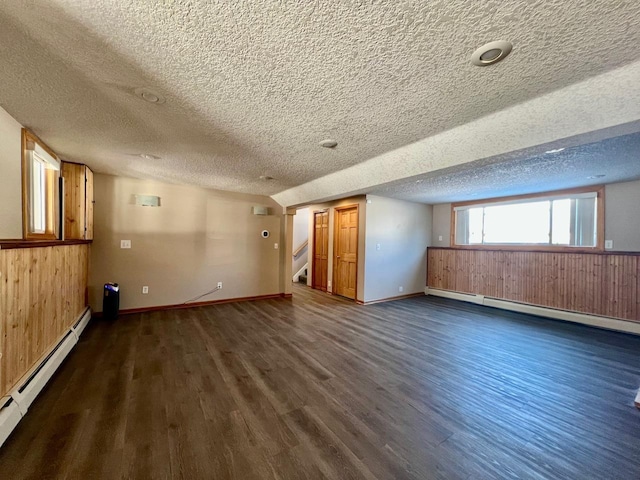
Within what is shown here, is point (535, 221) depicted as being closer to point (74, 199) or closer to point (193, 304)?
point (193, 304)

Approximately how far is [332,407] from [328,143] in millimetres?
2368

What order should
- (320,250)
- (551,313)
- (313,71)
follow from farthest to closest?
(320,250) → (551,313) → (313,71)

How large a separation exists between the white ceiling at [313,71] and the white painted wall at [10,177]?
139 millimetres

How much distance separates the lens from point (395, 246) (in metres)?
5.61

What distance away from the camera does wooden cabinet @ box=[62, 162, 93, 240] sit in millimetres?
3273

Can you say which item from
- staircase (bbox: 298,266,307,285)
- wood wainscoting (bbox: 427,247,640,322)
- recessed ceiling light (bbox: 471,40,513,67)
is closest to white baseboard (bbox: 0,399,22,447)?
recessed ceiling light (bbox: 471,40,513,67)

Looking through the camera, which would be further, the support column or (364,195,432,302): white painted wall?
the support column

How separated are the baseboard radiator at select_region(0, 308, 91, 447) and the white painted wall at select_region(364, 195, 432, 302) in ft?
14.4

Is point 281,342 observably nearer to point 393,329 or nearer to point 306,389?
point 306,389

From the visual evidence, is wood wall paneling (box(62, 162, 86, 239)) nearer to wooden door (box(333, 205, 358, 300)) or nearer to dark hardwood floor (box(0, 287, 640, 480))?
dark hardwood floor (box(0, 287, 640, 480))

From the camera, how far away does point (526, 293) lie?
473 centimetres

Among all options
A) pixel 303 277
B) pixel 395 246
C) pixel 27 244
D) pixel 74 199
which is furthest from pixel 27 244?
pixel 303 277

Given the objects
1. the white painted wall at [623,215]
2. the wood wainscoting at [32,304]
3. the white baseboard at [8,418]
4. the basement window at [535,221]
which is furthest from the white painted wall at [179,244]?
the white painted wall at [623,215]

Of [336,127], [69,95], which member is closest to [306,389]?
[336,127]
